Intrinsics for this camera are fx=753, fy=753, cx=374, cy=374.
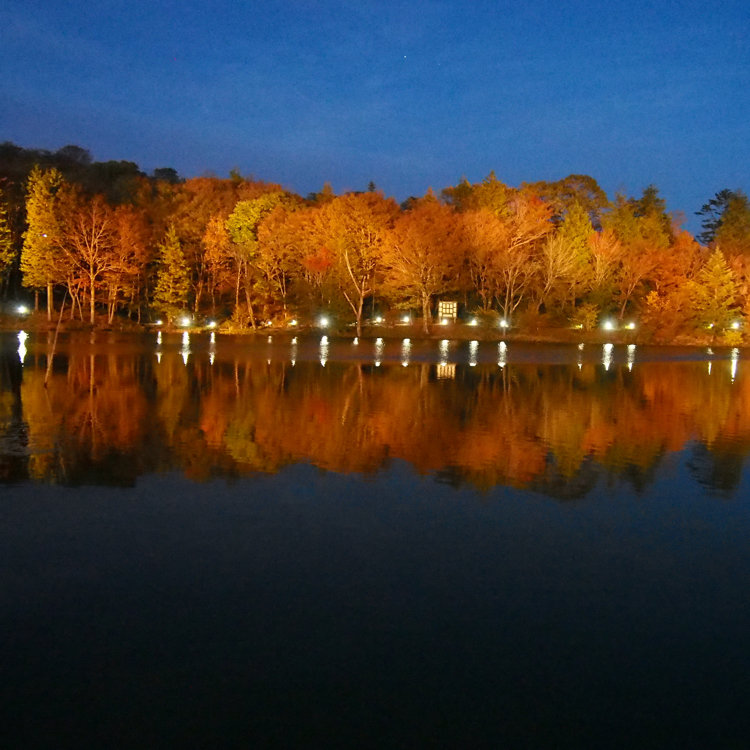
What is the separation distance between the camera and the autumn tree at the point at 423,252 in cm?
5544

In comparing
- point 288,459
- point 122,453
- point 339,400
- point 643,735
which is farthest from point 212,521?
point 339,400

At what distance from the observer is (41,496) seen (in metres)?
8.86

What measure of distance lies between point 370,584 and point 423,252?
50.4 m

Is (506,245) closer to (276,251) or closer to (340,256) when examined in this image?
(340,256)

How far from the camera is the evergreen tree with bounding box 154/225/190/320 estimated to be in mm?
58656

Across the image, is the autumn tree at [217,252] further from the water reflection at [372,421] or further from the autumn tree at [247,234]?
the water reflection at [372,421]

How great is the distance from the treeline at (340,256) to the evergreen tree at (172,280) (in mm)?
157

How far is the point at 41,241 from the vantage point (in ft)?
183

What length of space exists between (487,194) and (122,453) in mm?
55879

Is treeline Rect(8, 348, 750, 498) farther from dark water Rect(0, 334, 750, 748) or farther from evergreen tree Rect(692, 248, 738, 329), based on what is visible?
evergreen tree Rect(692, 248, 738, 329)

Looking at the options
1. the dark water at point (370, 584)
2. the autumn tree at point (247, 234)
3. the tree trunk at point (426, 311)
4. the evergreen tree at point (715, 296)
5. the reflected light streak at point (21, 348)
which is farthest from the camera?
the autumn tree at point (247, 234)

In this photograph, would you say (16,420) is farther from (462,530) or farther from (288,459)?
(462,530)

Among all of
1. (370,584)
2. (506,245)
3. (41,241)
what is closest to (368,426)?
(370,584)

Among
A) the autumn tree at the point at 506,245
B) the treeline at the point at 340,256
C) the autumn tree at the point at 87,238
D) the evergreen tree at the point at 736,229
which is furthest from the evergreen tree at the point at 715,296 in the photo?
the autumn tree at the point at 87,238
